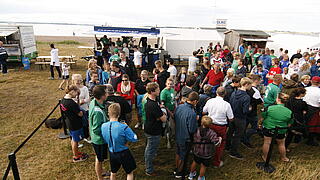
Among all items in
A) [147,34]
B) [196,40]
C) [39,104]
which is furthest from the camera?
[196,40]

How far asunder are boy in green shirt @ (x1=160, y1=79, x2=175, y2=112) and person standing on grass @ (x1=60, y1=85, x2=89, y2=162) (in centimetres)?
172

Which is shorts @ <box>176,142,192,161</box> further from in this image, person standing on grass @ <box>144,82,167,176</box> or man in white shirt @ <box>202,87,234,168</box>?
man in white shirt @ <box>202,87,234,168</box>

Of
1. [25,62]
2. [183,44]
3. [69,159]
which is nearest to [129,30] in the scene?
[183,44]

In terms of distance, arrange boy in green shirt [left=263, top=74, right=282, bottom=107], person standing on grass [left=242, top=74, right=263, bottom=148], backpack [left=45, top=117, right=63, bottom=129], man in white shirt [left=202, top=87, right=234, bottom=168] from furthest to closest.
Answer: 1. backpack [left=45, top=117, right=63, bottom=129]
2. boy in green shirt [left=263, top=74, right=282, bottom=107]
3. person standing on grass [left=242, top=74, right=263, bottom=148]
4. man in white shirt [left=202, top=87, right=234, bottom=168]

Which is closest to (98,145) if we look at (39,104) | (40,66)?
(39,104)

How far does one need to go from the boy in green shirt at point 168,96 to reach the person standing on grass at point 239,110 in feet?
4.22

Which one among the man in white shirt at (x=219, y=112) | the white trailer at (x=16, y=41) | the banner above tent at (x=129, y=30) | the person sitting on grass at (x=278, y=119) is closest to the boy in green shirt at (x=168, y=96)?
the man in white shirt at (x=219, y=112)

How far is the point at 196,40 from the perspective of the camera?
17406 millimetres

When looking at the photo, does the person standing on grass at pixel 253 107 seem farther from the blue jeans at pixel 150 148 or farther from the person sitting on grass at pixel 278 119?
the blue jeans at pixel 150 148

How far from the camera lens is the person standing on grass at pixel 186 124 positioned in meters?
3.45

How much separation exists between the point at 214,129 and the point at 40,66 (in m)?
14.5

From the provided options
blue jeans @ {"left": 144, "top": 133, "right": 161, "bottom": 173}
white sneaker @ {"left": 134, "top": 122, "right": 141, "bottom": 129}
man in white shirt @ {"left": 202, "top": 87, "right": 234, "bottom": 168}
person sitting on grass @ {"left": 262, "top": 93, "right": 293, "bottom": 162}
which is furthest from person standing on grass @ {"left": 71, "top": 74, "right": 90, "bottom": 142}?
person sitting on grass @ {"left": 262, "top": 93, "right": 293, "bottom": 162}

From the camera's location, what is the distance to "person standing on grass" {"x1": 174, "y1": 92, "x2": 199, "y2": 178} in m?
3.45

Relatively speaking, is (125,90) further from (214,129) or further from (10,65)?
(10,65)
